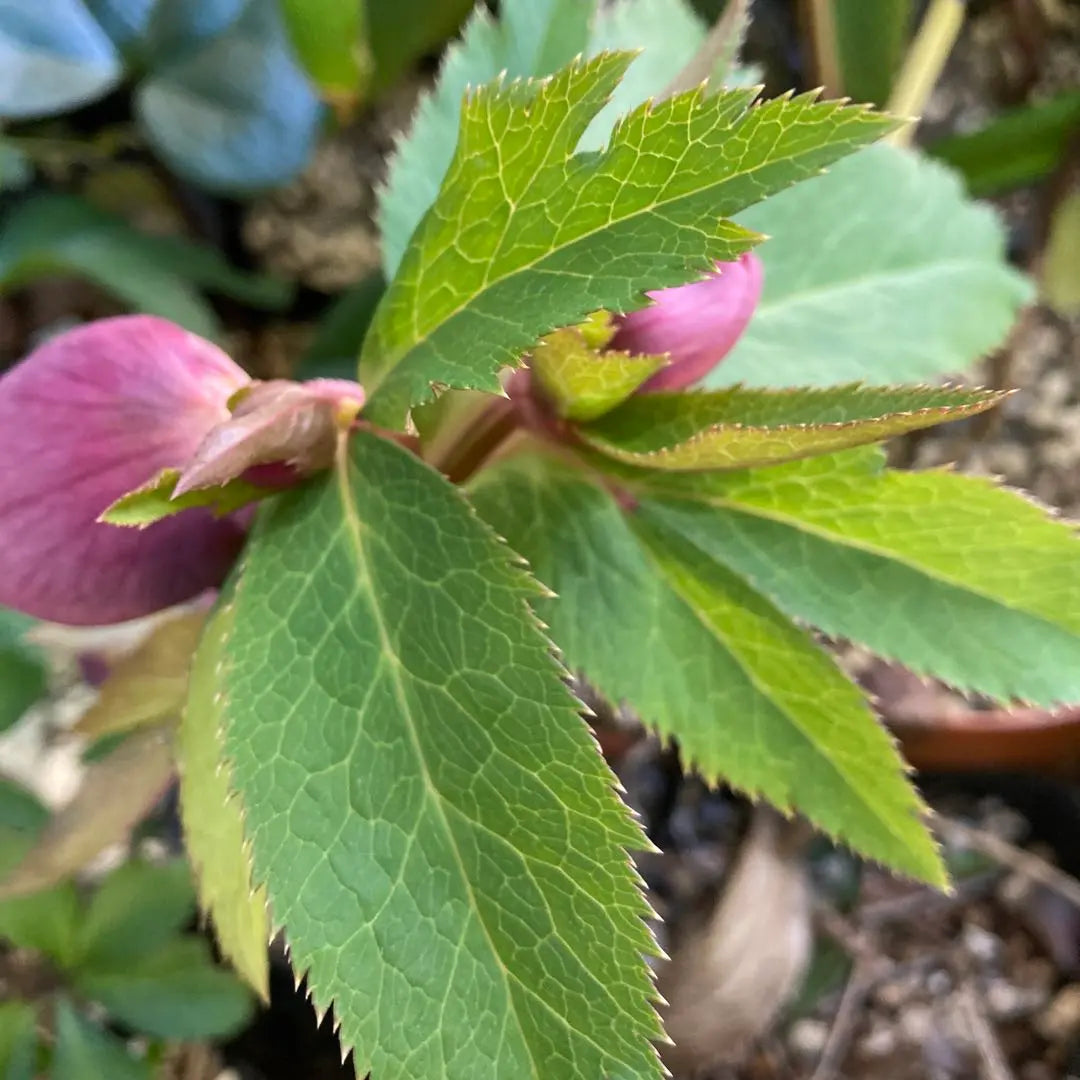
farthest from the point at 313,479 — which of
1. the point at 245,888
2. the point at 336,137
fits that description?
the point at 336,137

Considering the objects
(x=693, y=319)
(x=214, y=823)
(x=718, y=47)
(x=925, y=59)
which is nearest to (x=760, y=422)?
(x=693, y=319)

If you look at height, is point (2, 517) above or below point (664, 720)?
above

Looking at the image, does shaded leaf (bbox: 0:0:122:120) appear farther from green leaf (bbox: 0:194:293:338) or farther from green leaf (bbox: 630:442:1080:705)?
green leaf (bbox: 630:442:1080:705)

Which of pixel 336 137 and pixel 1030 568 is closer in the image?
pixel 1030 568

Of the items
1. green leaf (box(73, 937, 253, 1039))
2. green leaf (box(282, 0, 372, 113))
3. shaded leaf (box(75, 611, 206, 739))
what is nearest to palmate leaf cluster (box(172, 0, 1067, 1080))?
shaded leaf (box(75, 611, 206, 739))

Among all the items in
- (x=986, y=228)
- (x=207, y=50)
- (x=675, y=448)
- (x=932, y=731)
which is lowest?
(x=932, y=731)

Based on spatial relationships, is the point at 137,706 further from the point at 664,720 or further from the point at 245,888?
the point at 664,720

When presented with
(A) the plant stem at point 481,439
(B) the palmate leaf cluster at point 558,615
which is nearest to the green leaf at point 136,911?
(B) the palmate leaf cluster at point 558,615
